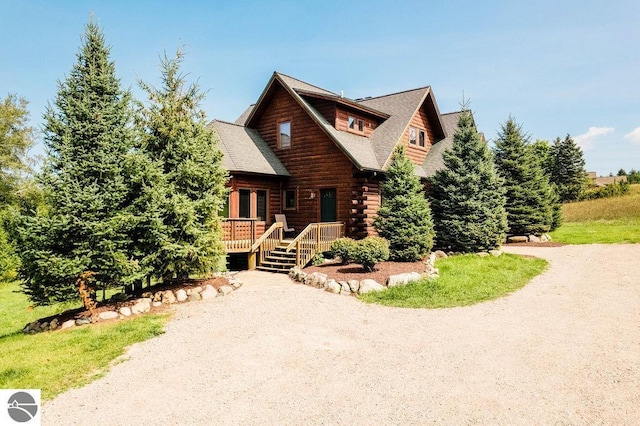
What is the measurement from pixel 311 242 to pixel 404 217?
4.11 metres

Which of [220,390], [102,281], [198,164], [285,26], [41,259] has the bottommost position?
[220,390]

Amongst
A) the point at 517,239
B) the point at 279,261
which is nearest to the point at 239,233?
the point at 279,261

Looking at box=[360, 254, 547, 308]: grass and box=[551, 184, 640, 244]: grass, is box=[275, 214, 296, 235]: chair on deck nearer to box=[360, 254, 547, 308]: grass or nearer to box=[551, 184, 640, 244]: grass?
box=[360, 254, 547, 308]: grass

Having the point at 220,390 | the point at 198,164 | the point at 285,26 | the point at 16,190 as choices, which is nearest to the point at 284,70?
the point at 285,26

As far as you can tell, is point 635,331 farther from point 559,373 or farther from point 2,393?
point 2,393

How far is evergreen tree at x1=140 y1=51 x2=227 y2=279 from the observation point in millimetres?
10453

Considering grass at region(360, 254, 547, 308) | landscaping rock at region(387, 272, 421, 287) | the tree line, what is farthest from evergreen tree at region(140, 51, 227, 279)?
landscaping rock at region(387, 272, 421, 287)

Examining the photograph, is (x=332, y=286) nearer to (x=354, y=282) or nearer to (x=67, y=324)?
(x=354, y=282)

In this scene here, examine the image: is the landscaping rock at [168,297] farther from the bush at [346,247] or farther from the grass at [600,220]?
the grass at [600,220]

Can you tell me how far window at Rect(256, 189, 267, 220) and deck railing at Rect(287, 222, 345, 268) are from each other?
366cm

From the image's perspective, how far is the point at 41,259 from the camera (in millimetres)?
8789

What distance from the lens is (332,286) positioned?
37.7 ft

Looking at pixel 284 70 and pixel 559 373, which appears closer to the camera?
pixel 559 373

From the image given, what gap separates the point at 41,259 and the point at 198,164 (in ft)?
15.9
